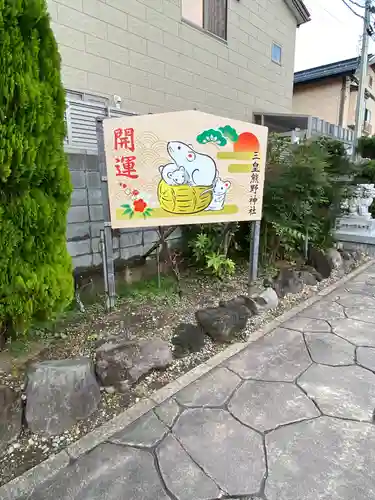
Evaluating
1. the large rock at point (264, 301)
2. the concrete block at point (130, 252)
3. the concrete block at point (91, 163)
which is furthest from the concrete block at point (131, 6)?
the large rock at point (264, 301)

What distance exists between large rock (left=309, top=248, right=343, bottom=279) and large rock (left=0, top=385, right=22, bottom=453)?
4.05 m

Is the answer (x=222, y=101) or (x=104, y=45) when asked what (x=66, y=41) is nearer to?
(x=104, y=45)

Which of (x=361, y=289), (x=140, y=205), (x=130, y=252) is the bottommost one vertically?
(x=361, y=289)

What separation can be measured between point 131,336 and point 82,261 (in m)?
1.06

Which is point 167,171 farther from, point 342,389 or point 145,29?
point 145,29

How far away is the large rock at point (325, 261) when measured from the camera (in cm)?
453

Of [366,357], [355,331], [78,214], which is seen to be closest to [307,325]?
[355,331]

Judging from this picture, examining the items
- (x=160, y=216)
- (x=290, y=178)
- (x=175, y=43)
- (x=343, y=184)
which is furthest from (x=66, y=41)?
(x=343, y=184)

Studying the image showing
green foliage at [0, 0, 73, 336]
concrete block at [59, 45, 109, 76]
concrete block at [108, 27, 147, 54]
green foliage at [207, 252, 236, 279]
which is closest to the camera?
green foliage at [0, 0, 73, 336]

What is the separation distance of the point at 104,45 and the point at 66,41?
0.62 meters

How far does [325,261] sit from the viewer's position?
4.57m

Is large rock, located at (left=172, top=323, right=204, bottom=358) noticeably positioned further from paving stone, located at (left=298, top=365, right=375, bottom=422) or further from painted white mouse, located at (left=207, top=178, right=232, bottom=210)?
painted white mouse, located at (left=207, top=178, right=232, bottom=210)

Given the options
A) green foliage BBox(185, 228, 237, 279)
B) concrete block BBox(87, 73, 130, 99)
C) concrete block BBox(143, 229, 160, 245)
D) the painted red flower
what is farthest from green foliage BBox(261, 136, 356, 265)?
concrete block BBox(87, 73, 130, 99)

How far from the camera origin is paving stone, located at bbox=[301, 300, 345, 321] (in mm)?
3347
